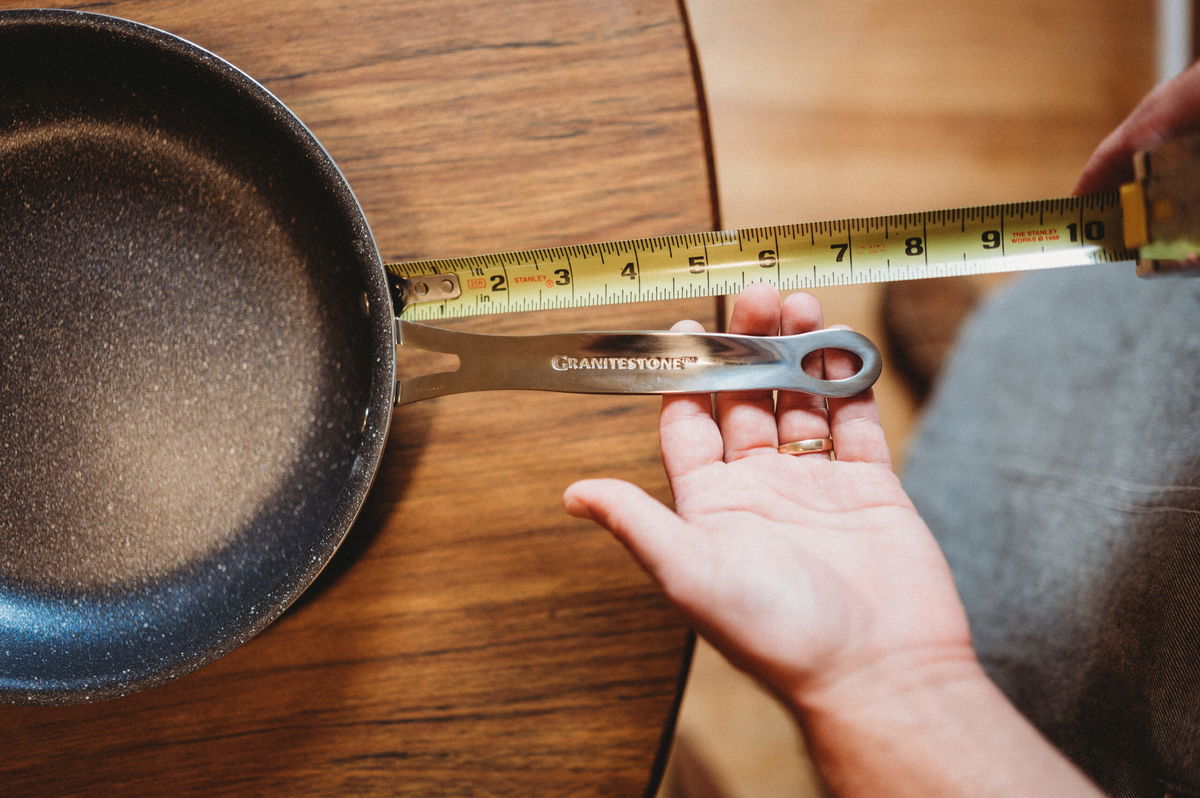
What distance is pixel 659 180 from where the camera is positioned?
26.1 inches

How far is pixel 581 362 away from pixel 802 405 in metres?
0.22

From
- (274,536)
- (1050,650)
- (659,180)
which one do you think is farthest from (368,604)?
(1050,650)

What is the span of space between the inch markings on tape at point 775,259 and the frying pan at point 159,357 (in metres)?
0.07

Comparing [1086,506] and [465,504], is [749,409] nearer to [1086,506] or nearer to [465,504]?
[465,504]

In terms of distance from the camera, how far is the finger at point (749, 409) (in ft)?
2.13

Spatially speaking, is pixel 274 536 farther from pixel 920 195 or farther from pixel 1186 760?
pixel 920 195

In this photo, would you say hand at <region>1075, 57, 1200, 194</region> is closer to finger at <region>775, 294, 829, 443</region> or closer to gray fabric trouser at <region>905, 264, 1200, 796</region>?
gray fabric trouser at <region>905, 264, 1200, 796</region>

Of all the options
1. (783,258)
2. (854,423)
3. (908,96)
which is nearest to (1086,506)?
(854,423)

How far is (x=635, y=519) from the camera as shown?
0.54 meters

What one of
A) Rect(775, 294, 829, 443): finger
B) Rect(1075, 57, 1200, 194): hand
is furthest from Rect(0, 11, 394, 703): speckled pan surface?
Rect(1075, 57, 1200, 194): hand

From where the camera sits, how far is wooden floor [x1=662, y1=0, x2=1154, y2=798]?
1.41 metres

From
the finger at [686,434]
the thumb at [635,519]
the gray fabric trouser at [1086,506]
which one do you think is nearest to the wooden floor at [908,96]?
the gray fabric trouser at [1086,506]

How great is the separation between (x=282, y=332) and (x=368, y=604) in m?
0.27

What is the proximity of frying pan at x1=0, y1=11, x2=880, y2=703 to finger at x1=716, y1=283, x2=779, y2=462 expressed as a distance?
2 cm
